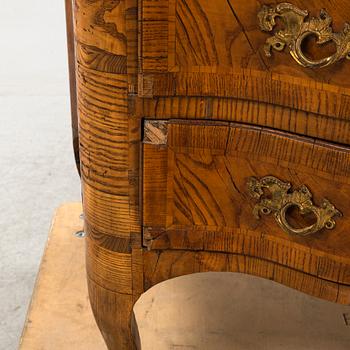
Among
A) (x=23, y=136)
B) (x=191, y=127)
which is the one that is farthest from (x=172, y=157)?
(x=23, y=136)

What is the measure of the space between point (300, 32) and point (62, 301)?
2.38 feet

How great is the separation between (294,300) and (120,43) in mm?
679

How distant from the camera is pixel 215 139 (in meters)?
0.92

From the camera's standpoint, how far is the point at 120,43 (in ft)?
2.94

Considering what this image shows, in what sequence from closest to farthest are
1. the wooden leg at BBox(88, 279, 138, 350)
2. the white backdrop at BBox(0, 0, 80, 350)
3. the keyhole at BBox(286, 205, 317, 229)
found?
1. the keyhole at BBox(286, 205, 317, 229)
2. the wooden leg at BBox(88, 279, 138, 350)
3. the white backdrop at BBox(0, 0, 80, 350)

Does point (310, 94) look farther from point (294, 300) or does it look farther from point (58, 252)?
point (58, 252)

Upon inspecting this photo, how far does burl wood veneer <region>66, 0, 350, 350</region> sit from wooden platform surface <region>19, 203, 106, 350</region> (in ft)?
0.97

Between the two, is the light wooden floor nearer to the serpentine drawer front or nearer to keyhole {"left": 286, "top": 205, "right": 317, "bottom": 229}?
keyhole {"left": 286, "top": 205, "right": 317, "bottom": 229}

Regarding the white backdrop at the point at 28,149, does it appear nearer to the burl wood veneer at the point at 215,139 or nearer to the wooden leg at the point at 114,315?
the wooden leg at the point at 114,315

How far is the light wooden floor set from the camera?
4.26 feet

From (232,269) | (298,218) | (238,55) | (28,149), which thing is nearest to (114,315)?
(232,269)

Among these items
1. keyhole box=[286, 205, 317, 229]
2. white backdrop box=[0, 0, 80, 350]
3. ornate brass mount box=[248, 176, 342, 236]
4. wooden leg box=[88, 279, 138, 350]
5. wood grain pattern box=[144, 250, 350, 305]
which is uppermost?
ornate brass mount box=[248, 176, 342, 236]

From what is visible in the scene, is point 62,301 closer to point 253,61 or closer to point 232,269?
point 232,269

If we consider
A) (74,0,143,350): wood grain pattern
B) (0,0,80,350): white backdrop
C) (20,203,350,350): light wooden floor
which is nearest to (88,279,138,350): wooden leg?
(74,0,143,350): wood grain pattern
